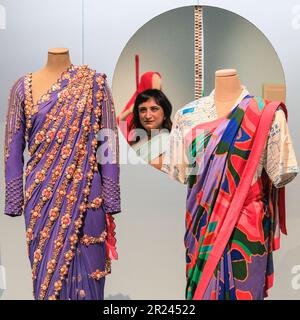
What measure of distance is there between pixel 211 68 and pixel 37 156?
3.05 ft

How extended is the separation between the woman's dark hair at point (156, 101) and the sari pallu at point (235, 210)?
0.46 metres

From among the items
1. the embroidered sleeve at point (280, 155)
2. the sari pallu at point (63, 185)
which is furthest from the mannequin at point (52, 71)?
the embroidered sleeve at point (280, 155)

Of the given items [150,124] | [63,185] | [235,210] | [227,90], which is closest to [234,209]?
[235,210]

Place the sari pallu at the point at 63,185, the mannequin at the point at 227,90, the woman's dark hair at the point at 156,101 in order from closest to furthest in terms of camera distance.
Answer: the sari pallu at the point at 63,185 → the mannequin at the point at 227,90 → the woman's dark hair at the point at 156,101

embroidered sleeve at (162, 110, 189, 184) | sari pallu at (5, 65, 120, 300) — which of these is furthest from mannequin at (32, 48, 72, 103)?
embroidered sleeve at (162, 110, 189, 184)

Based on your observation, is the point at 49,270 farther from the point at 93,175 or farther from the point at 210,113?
the point at 210,113

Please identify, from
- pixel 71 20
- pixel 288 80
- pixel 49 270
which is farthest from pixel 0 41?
pixel 288 80

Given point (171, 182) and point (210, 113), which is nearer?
point (210, 113)

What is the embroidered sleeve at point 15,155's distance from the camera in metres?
2.29

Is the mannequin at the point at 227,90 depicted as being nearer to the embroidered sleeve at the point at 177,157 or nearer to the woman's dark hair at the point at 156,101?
the embroidered sleeve at the point at 177,157

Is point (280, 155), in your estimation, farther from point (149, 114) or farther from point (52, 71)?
point (52, 71)

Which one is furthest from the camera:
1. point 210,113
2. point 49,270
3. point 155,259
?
point 155,259

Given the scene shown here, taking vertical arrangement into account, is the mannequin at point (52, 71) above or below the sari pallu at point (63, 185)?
above

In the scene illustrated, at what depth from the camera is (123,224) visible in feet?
9.67
